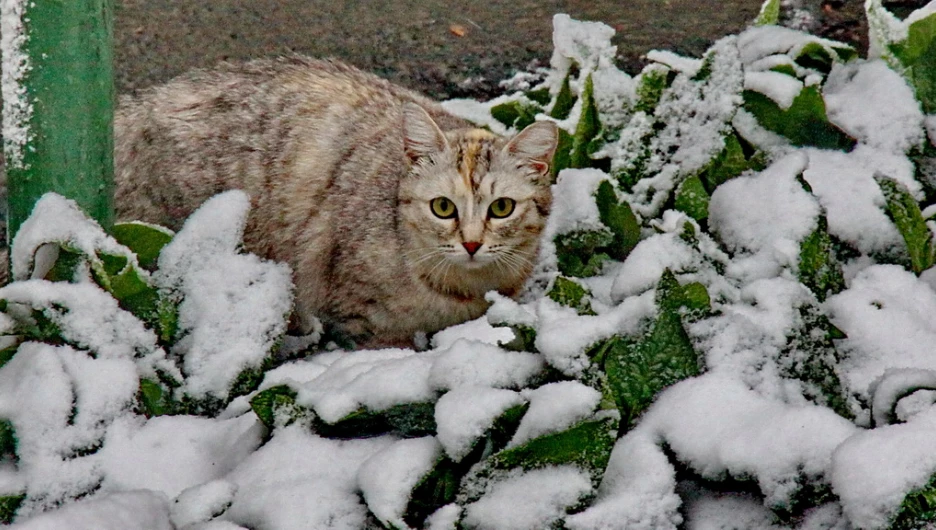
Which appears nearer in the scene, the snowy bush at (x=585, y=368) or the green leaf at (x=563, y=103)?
the snowy bush at (x=585, y=368)

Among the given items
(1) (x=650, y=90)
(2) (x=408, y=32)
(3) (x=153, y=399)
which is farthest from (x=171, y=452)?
(2) (x=408, y=32)

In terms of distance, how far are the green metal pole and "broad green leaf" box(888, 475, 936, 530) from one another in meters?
1.69

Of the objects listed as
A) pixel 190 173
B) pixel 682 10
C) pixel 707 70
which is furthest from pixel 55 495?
pixel 682 10

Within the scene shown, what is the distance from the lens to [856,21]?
4.90 meters

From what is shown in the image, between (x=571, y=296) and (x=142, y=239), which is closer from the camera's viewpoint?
(x=571, y=296)

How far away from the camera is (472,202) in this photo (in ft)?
10.1

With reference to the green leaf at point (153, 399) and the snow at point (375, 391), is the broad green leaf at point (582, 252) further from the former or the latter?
the green leaf at point (153, 399)

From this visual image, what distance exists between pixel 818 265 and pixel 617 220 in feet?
1.62

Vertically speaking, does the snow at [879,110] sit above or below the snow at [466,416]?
above

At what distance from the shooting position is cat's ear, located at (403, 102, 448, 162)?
3.03 m

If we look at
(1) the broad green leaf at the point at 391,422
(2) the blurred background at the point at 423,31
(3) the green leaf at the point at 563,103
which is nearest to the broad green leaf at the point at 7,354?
(1) the broad green leaf at the point at 391,422

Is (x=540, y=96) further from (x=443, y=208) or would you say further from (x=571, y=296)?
(x=571, y=296)

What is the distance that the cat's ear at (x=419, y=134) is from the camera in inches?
119

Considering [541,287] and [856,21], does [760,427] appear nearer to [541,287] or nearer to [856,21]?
[541,287]
